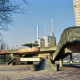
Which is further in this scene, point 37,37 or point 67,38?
point 37,37

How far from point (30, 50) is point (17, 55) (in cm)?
840

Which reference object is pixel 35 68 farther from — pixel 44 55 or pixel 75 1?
pixel 75 1

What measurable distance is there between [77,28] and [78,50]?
4.43 m

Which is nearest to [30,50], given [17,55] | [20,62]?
[20,62]

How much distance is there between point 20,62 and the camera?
35.5 meters

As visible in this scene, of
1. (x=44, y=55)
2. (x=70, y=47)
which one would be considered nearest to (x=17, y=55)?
(x=44, y=55)

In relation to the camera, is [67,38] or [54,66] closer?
[67,38]

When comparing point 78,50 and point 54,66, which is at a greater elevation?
point 78,50

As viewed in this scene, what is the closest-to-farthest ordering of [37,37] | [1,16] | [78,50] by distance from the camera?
1. [1,16]
2. [78,50]
3. [37,37]

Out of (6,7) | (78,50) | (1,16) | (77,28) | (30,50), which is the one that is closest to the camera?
(6,7)

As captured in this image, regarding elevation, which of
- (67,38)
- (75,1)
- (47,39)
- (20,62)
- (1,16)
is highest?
(75,1)

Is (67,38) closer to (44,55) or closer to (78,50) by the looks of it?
(78,50)

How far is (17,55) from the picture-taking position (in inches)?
1641

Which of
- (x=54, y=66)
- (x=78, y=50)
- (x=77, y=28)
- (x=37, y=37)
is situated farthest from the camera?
(x=37, y=37)
